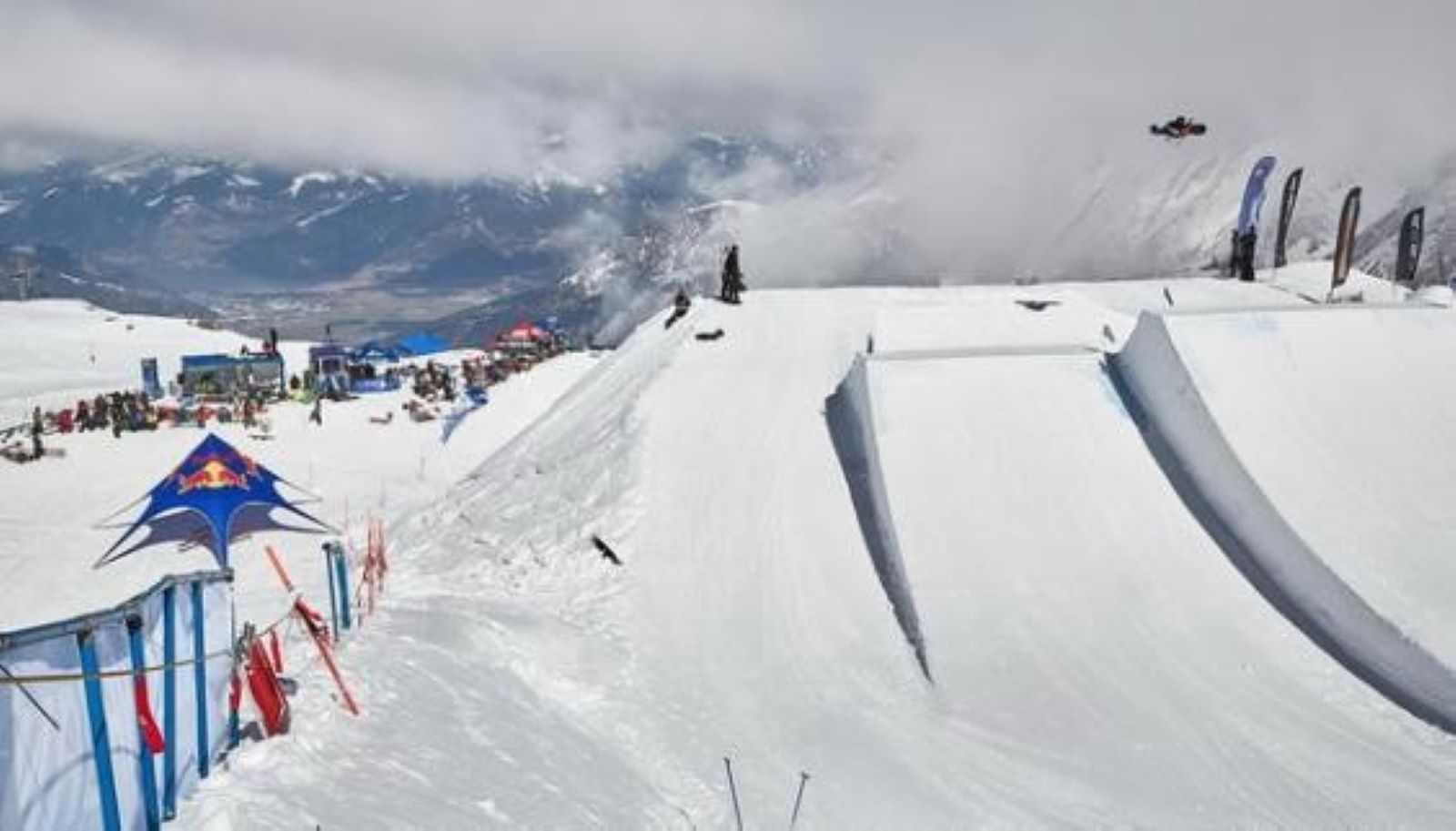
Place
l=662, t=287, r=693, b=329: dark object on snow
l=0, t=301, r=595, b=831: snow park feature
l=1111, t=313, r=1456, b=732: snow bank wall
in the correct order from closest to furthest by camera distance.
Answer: l=0, t=301, r=595, b=831: snow park feature
l=1111, t=313, r=1456, b=732: snow bank wall
l=662, t=287, r=693, b=329: dark object on snow

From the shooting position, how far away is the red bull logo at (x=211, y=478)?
2291 cm

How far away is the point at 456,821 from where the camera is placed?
29.2 ft

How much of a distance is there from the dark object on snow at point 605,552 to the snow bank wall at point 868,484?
375 cm

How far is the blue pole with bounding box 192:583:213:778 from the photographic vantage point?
8.44 metres

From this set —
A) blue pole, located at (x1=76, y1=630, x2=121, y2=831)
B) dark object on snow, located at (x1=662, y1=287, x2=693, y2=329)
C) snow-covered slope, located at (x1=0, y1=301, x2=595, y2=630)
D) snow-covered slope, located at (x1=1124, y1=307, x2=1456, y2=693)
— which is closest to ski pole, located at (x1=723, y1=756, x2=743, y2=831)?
blue pole, located at (x1=76, y1=630, x2=121, y2=831)

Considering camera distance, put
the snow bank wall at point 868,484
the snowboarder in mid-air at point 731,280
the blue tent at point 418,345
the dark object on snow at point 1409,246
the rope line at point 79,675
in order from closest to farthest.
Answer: the rope line at point 79,675 → the snow bank wall at point 868,484 → the snowboarder in mid-air at point 731,280 → the dark object on snow at point 1409,246 → the blue tent at point 418,345

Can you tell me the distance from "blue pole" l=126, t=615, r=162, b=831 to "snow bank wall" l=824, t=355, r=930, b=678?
343 inches

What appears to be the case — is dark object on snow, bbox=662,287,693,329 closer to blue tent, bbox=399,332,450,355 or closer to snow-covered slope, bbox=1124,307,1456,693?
snow-covered slope, bbox=1124,307,1456,693

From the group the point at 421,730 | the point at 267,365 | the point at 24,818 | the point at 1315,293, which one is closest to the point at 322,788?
the point at 421,730

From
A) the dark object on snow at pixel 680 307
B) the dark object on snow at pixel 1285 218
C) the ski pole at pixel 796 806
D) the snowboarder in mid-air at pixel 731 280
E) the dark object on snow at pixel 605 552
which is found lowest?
the ski pole at pixel 796 806

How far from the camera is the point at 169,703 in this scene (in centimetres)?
792

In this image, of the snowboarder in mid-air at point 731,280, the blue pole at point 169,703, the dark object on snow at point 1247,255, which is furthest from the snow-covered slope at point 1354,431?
the blue pole at point 169,703

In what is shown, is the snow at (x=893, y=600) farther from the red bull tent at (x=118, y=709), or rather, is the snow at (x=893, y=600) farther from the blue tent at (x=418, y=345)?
the blue tent at (x=418, y=345)

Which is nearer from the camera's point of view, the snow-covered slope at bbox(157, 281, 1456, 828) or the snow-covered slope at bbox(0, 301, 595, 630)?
the snow-covered slope at bbox(157, 281, 1456, 828)
